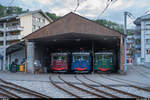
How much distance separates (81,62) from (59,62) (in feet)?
8.58

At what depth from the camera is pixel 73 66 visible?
2261 centimetres

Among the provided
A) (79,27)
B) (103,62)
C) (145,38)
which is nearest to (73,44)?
(103,62)

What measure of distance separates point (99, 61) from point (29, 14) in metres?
24.0

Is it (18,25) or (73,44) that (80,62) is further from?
(18,25)

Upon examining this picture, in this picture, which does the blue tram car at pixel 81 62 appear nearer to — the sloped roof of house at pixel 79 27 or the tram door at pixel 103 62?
the tram door at pixel 103 62

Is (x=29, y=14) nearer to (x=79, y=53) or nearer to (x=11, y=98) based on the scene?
(x=79, y=53)

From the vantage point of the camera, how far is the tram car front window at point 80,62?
22.2 metres

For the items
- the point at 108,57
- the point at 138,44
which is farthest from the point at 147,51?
the point at 108,57

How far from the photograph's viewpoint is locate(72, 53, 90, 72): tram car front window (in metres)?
22.2

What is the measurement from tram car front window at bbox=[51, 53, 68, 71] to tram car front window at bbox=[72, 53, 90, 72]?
957mm

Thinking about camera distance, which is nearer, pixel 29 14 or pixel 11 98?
pixel 11 98

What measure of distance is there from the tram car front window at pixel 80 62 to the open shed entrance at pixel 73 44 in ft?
2.68

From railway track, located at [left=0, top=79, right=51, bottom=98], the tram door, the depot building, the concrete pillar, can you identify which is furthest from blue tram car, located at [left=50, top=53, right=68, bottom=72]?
railway track, located at [left=0, top=79, right=51, bottom=98]

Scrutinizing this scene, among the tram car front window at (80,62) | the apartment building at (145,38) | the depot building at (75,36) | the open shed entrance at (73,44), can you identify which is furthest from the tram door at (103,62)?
the apartment building at (145,38)
